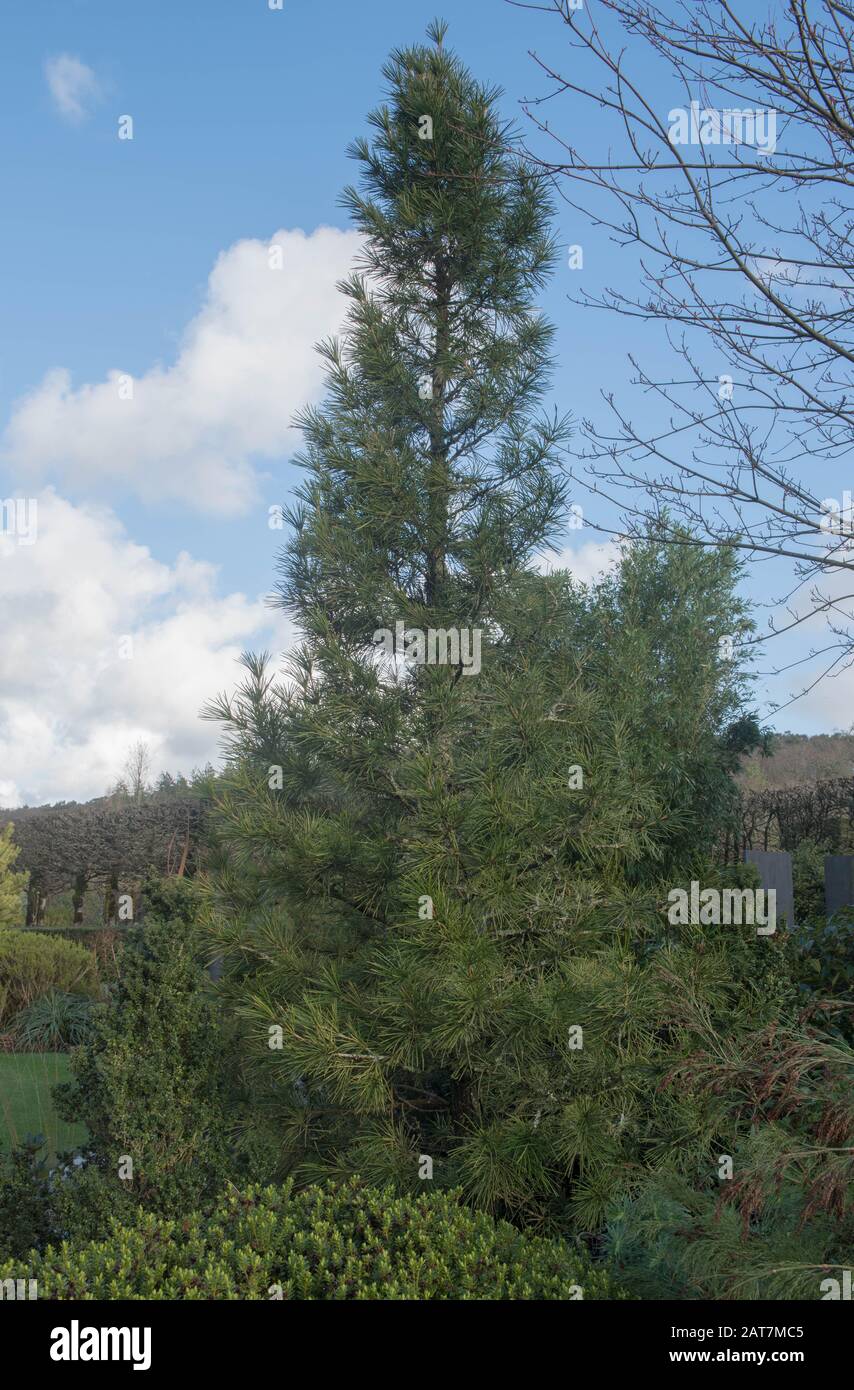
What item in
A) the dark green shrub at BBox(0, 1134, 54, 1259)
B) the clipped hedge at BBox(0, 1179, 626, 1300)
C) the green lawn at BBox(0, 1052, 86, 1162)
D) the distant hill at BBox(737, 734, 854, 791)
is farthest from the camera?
the distant hill at BBox(737, 734, 854, 791)

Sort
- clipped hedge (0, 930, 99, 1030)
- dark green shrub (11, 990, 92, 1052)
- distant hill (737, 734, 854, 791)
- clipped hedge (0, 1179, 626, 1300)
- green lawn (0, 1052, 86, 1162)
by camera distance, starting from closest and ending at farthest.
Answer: clipped hedge (0, 1179, 626, 1300)
green lawn (0, 1052, 86, 1162)
dark green shrub (11, 990, 92, 1052)
clipped hedge (0, 930, 99, 1030)
distant hill (737, 734, 854, 791)

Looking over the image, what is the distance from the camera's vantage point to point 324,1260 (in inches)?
115

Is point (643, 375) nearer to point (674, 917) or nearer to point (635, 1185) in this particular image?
point (674, 917)

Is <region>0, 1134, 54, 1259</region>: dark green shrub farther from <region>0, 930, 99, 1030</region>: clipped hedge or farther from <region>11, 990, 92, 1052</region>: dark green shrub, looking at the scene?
<region>0, 930, 99, 1030</region>: clipped hedge

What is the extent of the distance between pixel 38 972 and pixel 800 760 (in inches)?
681

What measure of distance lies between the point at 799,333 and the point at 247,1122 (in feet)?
12.6

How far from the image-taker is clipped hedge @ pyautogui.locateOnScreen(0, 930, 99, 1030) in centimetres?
1037

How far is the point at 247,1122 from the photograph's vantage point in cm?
441

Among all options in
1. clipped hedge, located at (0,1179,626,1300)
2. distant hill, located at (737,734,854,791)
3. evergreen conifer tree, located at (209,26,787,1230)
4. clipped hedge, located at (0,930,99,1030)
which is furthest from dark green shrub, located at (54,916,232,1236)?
distant hill, located at (737,734,854,791)

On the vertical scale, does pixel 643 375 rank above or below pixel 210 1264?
above

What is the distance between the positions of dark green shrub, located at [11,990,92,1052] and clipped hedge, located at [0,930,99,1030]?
59cm

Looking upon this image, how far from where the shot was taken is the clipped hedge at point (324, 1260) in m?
2.84

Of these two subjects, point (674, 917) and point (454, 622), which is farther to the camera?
point (454, 622)

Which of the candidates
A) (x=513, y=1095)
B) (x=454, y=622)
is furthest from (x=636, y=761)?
(x=513, y=1095)
